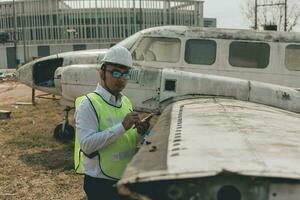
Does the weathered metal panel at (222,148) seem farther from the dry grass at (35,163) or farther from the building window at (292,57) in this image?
the building window at (292,57)

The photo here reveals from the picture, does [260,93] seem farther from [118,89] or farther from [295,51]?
[118,89]

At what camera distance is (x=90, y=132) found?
3.90 meters

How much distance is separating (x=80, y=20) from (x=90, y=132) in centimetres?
7558

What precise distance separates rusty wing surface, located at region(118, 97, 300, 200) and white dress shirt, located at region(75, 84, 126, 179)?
A: 31 cm

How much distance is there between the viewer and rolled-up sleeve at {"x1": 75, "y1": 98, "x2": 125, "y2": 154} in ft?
12.7

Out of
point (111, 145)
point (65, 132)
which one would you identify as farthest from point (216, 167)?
point (65, 132)

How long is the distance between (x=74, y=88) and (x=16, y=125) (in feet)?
16.7

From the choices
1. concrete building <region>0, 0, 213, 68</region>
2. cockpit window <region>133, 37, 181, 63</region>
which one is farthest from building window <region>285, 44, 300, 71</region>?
concrete building <region>0, 0, 213, 68</region>

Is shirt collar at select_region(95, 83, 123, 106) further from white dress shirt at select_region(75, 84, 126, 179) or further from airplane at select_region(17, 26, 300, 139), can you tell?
airplane at select_region(17, 26, 300, 139)

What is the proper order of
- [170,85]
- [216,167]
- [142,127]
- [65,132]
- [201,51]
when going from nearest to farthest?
[216,167] → [142,127] → [170,85] → [201,51] → [65,132]

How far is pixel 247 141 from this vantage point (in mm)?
4004

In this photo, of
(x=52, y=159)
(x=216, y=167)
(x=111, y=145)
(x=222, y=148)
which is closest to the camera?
(x=216, y=167)

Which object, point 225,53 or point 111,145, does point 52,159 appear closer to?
point 225,53

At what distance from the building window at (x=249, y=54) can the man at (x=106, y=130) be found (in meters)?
6.42
